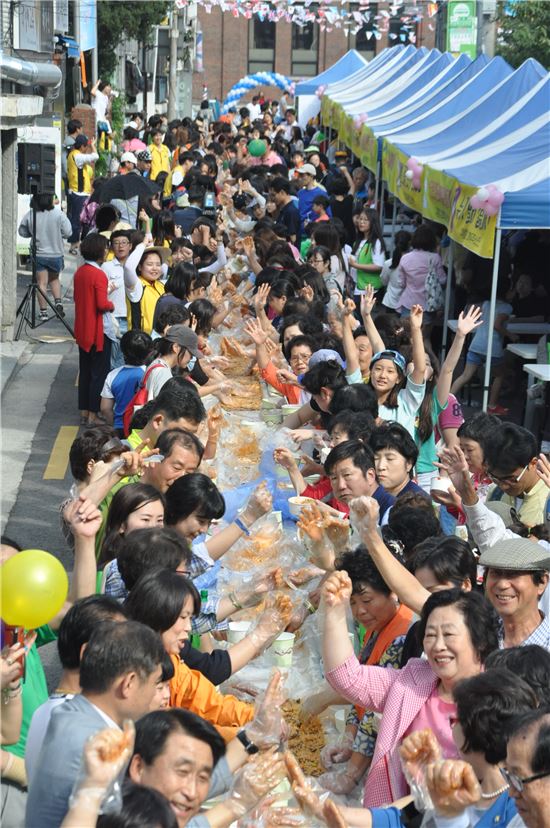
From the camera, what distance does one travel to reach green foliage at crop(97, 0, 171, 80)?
33.2 metres

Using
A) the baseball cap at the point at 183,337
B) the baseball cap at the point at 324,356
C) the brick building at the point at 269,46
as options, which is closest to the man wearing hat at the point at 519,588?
the baseball cap at the point at 324,356

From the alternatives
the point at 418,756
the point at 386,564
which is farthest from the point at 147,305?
the point at 418,756

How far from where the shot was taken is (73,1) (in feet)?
80.0

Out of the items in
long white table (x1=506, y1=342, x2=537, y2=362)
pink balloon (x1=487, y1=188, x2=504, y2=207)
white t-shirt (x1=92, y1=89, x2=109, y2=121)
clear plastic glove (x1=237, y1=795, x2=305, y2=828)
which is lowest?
clear plastic glove (x1=237, y1=795, x2=305, y2=828)

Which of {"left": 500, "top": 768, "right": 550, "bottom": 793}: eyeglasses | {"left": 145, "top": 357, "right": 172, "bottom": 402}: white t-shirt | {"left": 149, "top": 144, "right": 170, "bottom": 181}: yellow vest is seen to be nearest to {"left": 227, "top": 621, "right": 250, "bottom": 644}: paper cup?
{"left": 145, "top": 357, "right": 172, "bottom": 402}: white t-shirt

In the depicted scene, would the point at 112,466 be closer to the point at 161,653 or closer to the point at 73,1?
the point at 161,653

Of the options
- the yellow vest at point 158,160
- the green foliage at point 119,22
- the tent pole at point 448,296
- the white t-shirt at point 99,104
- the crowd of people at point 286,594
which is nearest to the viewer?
the crowd of people at point 286,594

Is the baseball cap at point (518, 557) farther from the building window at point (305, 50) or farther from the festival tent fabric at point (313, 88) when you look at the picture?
the building window at point (305, 50)

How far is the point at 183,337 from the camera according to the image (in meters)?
7.59

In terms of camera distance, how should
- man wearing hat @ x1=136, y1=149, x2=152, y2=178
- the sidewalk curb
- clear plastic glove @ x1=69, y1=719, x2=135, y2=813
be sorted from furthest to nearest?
man wearing hat @ x1=136, y1=149, x2=152, y2=178 < the sidewalk curb < clear plastic glove @ x1=69, y1=719, x2=135, y2=813

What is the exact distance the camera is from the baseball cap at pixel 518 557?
13.0 feet

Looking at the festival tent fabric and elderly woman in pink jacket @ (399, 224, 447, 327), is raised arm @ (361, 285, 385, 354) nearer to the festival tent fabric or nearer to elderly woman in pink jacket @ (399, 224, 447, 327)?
elderly woman in pink jacket @ (399, 224, 447, 327)

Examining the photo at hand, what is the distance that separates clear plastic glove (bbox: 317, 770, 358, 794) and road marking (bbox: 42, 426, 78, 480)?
217 inches

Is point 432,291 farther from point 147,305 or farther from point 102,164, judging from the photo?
point 102,164
